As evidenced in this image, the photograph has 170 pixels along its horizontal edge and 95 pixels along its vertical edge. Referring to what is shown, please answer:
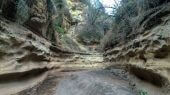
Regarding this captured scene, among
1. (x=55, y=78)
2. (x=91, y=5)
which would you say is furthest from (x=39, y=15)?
(x=91, y=5)

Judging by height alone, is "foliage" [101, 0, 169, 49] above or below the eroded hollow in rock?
above

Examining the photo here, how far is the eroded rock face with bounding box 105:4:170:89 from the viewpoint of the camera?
15.7ft

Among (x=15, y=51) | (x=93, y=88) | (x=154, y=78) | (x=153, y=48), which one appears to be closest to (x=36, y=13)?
(x=15, y=51)

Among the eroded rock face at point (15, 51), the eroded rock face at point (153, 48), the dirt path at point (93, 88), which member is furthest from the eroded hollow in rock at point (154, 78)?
the eroded rock face at point (15, 51)

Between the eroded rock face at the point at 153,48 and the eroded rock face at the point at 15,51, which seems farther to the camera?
the eroded rock face at the point at 15,51

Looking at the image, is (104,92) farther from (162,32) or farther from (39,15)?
(39,15)

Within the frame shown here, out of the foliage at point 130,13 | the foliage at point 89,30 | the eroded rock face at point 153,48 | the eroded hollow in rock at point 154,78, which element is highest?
the foliage at point 89,30

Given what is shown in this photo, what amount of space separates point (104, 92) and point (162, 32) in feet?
6.28

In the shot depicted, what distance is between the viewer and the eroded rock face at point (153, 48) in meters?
4.78

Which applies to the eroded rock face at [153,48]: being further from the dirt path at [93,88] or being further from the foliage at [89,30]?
the foliage at [89,30]

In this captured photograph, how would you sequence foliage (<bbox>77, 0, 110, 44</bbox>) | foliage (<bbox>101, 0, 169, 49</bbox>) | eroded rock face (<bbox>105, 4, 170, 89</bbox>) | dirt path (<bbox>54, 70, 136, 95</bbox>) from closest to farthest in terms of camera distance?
1. eroded rock face (<bbox>105, 4, 170, 89</bbox>)
2. dirt path (<bbox>54, 70, 136, 95</bbox>)
3. foliage (<bbox>101, 0, 169, 49</bbox>)
4. foliage (<bbox>77, 0, 110, 44</bbox>)

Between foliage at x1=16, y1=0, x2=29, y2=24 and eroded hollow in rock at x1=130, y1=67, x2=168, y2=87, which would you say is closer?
eroded hollow in rock at x1=130, y1=67, x2=168, y2=87

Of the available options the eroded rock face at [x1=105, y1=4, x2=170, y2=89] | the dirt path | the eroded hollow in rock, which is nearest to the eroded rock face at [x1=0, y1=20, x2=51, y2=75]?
the dirt path

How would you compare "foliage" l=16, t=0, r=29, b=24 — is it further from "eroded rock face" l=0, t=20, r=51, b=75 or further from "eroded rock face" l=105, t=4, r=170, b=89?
"eroded rock face" l=105, t=4, r=170, b=89
